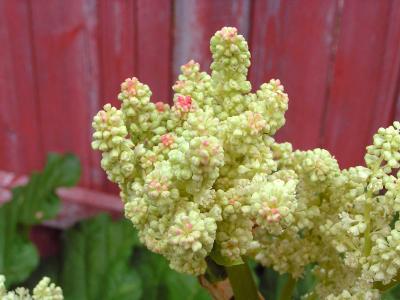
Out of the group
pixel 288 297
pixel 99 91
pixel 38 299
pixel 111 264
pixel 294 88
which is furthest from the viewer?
pixel 99 91

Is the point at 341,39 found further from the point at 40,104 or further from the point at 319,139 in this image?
the point at 40,104

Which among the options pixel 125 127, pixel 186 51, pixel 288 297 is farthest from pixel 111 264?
pixel 125 127

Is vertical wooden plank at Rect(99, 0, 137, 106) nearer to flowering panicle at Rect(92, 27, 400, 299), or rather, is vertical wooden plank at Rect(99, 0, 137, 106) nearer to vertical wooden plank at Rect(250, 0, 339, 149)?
vertical wooden plank at Rect(250, 0, 339, 149)

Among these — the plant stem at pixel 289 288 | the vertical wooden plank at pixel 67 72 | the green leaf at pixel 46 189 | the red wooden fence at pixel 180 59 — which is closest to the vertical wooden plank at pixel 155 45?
the red wooden fence at pixel 180 59

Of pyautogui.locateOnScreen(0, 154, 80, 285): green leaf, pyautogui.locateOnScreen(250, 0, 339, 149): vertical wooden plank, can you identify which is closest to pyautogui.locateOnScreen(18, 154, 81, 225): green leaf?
pyautogui.locateOnScreen(0, 154, 80, 285): green leaf

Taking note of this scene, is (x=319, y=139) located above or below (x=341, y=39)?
below

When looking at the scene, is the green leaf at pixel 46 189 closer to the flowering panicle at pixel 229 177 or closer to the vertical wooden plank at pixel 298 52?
the vertical wooden plank at pixel 298 52
